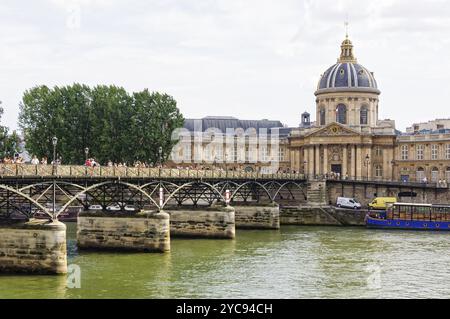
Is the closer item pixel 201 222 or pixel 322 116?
pixel 201 222

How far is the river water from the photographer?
127 feet

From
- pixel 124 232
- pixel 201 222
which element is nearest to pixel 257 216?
pixel 201 222

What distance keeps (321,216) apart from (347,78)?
4213 cm

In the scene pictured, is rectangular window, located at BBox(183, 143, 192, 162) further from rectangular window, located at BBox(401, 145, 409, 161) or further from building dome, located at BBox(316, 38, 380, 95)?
rectangular window, located at BBox(401, 145, 409, 161)

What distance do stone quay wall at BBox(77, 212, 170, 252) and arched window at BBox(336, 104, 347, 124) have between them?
71294 millimetres

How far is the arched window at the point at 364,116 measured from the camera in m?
121

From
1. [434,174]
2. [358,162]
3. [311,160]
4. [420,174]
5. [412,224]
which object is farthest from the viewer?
[311,160]

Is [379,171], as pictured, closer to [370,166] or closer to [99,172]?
[370,166]

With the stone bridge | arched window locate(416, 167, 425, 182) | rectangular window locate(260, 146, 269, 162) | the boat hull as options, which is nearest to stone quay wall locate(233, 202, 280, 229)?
the stone bridge

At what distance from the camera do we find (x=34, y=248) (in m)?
42.0

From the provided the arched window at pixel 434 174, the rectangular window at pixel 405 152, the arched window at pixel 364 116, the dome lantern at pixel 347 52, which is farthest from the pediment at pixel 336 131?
the dome lantern at pixel 347 52
